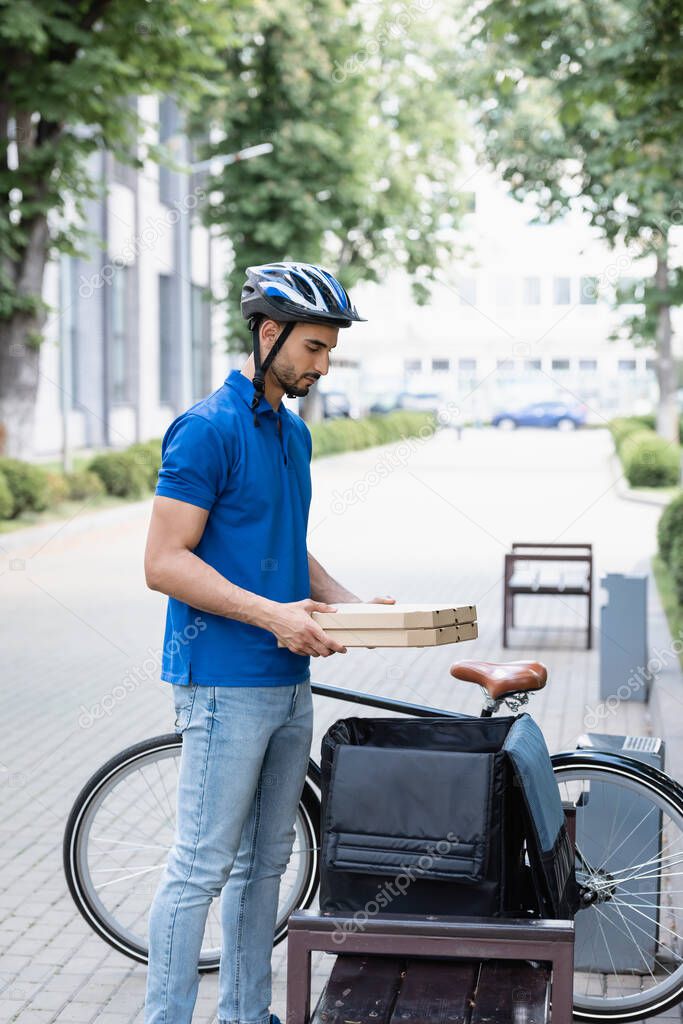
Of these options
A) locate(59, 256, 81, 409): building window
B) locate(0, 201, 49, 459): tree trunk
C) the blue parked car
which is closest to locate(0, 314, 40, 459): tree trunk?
locate(0, 201, 49, 459): tree trunk

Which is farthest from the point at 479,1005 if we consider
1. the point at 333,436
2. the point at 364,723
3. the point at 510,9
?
the point at 333,436

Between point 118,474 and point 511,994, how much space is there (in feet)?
66.4

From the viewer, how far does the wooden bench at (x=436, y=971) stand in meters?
2.79

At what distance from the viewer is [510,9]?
11.4 m

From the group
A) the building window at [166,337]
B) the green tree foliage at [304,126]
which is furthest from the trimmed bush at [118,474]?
the building window at [166,337]

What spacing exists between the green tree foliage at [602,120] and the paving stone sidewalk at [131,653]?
4444 mm

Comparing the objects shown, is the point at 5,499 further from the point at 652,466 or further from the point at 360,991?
the point at 360,991

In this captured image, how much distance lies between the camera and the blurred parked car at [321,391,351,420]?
5466 centimetres

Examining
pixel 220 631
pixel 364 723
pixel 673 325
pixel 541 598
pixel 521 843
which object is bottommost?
pixel 541 598

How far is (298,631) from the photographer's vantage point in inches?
117

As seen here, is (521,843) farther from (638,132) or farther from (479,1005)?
(638,132)

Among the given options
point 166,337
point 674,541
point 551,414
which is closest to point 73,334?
point 166,337

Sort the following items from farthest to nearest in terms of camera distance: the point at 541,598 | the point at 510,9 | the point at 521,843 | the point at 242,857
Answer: the point at 541,598 < the point at 510,9 < the point at 242,857 < the point at 521,843

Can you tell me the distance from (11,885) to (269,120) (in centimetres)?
2847
